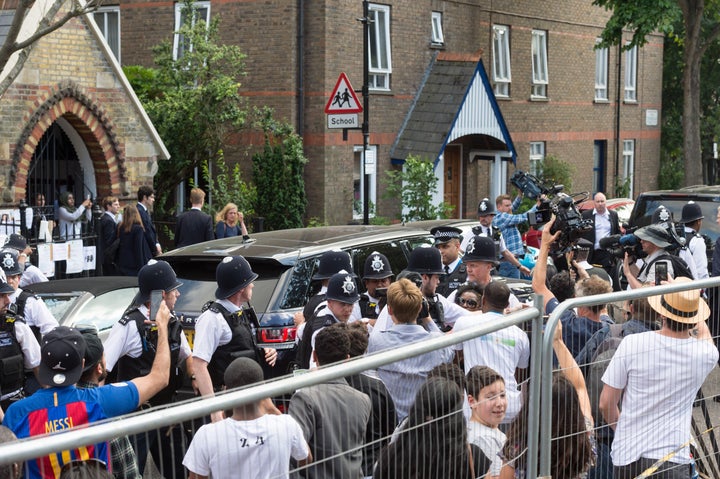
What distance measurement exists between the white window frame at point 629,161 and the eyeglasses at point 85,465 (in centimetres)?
3263

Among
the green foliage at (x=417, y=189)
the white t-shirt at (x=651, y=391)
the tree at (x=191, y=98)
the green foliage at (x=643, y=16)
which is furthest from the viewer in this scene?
the green foliage at (x=643, y=16)

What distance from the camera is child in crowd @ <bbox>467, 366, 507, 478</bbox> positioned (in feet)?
15.4

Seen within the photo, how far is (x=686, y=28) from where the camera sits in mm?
27250

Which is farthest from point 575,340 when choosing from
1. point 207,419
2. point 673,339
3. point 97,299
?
point 97,299

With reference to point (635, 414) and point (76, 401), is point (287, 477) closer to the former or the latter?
point (76, 401)

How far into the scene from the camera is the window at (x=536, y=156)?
2958 cm

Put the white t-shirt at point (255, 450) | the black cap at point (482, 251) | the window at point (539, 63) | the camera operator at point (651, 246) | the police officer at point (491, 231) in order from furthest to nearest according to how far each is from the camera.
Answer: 1. the window at point (539, 63)
2. the police officer at point (491, 231)
3. the camera operator at point (651, 246)
4. the black cap at point (482, 251)
5. the white t-shirt at point (255, 450)

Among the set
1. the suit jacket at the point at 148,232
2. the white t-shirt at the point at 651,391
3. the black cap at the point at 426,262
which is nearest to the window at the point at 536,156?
the suit jacket at the point at 148,232

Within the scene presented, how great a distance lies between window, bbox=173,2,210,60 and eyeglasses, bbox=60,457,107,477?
19.1 metres

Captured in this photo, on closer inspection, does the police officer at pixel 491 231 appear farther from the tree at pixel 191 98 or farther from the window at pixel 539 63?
the window at pixel 539 63

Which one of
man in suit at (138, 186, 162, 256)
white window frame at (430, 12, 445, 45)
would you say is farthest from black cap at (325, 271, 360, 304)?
white window frame at (430, 12, 445, 45)

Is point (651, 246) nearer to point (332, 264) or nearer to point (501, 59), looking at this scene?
point (332, 264)

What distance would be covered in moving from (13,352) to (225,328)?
5.02 ft

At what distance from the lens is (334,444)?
165 inches
